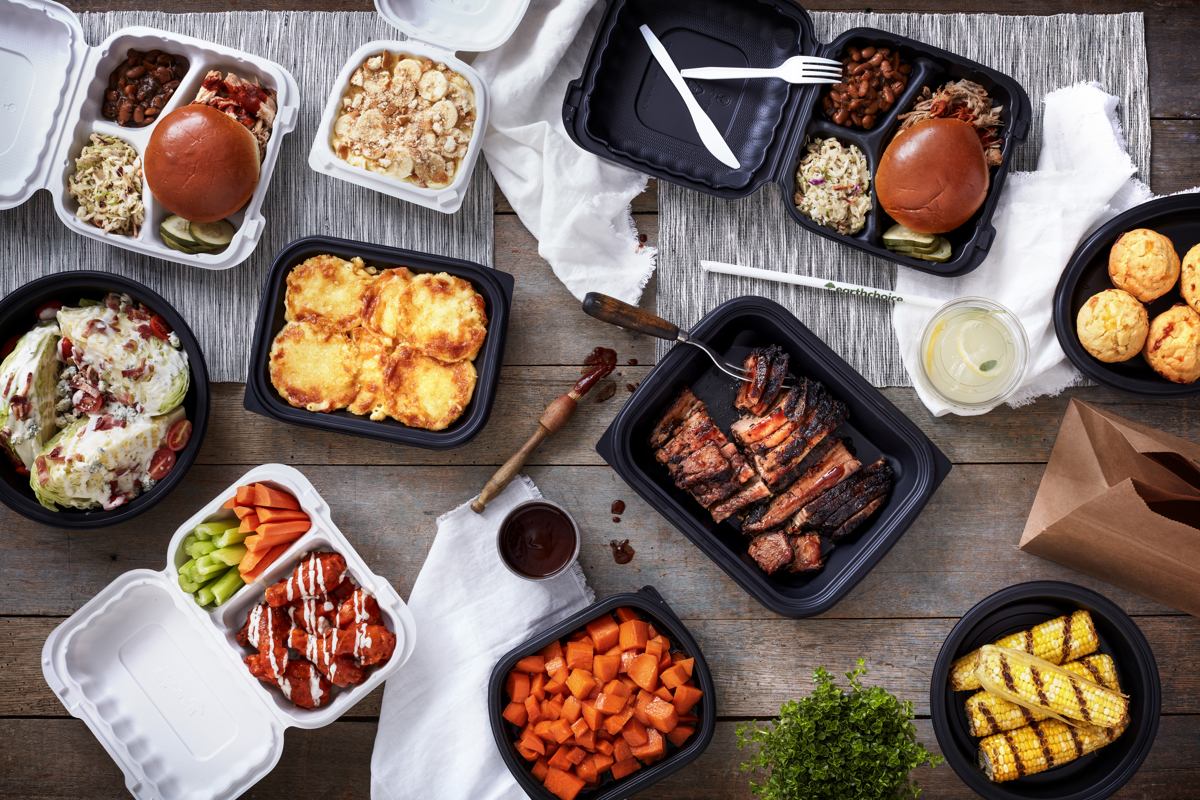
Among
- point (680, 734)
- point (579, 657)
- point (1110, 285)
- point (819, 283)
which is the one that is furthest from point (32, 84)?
point (1110, 285)

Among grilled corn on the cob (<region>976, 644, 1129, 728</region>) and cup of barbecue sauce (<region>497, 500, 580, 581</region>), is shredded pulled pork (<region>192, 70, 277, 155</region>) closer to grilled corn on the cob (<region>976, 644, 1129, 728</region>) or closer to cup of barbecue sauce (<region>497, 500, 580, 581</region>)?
cup of barbecue sauce (<region>497, 500, 580, 581</region>)

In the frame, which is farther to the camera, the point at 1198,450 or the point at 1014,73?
the point at 1014,73

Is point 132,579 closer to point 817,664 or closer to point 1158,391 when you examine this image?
point 817,664

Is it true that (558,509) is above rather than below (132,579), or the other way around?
above

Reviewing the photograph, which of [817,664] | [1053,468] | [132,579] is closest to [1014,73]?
[1053,468]

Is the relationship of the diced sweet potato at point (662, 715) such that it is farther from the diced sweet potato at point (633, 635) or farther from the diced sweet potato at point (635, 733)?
the diced sweet potato at point (633, 635)

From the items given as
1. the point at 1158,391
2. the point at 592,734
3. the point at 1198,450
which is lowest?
the point at 592,734

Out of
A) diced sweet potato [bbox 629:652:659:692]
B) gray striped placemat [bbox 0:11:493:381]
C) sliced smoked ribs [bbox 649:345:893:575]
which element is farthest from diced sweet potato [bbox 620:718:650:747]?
gray striped placemat [bbox 0:11:493:381]
